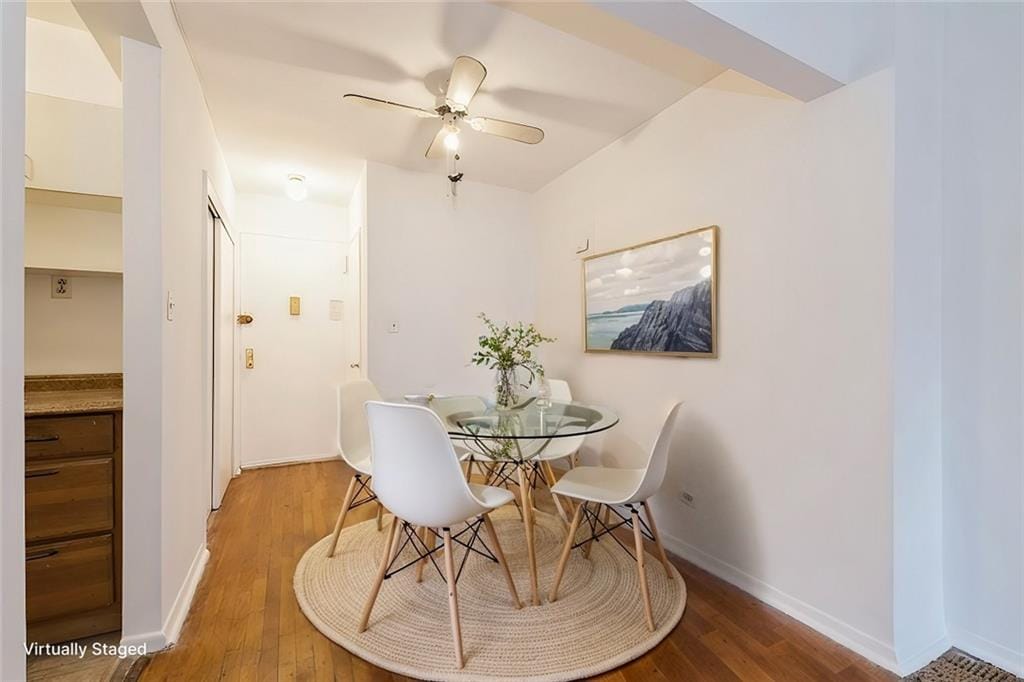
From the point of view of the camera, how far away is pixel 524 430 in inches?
73.3

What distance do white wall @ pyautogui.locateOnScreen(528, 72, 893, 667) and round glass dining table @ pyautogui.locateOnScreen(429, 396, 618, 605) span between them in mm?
461

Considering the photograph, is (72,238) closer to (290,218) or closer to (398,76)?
(398,76)

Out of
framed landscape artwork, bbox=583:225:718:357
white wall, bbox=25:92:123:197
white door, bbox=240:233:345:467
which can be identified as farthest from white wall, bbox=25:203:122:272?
framed landscape artwork, bbox=583:225:718:357

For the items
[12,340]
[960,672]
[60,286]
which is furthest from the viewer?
[60,286]

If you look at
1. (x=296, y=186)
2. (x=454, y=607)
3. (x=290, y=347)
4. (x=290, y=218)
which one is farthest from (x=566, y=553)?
(x=290, y=218)

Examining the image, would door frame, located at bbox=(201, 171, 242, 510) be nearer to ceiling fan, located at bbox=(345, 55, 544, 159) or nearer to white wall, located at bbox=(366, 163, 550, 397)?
white wall, located at bbox=(366, 163, 550, 397)

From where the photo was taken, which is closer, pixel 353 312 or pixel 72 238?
pixel 72 238

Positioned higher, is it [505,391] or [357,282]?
[357,282]

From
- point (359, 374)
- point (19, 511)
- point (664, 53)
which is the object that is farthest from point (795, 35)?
point (359, 374)

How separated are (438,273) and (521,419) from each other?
68.9 inches

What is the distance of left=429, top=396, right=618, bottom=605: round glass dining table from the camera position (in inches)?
71.8

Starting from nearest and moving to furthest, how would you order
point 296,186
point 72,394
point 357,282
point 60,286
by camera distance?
point 72,394 < point 60,286 < point 296,186 < point 357,282

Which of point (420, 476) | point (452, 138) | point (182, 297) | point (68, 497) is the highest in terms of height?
point (452, 138)

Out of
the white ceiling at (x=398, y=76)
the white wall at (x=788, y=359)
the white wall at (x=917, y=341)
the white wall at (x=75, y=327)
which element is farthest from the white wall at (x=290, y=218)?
the white wall at (x=917, y=341)
